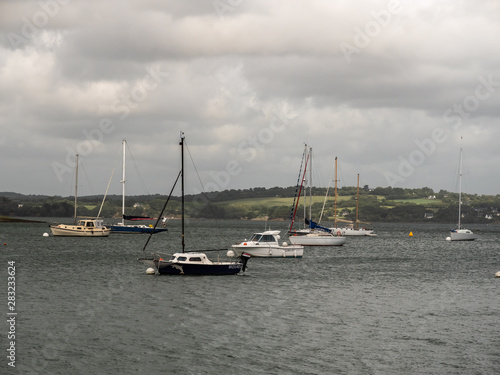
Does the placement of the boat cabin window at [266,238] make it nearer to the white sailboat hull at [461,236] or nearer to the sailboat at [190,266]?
the sailboat at [190,266]

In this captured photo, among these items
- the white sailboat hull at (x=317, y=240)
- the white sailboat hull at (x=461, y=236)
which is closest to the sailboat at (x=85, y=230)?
the white sailboat hull at (x=317, y=240)

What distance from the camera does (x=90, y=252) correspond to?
325 ft

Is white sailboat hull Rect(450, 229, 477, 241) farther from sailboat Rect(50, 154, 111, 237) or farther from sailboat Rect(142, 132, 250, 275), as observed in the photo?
sailboat Rect(142, 132, 250, 275)

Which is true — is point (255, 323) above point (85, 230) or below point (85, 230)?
below

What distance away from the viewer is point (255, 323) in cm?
4094

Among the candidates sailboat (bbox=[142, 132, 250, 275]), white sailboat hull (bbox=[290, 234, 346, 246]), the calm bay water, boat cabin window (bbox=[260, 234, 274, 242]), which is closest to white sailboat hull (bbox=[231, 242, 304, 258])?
boat cabin window (bbox=[260, 234, 274, 242])

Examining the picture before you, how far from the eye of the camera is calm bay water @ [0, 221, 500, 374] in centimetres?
3141

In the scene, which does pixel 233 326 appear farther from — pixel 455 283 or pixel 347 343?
pixel 455 283

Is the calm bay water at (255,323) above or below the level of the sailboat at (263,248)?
below

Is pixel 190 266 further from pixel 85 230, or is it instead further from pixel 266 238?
pixel 85 230

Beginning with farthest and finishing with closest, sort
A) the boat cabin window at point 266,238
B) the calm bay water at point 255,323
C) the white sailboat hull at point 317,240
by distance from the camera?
the white sailboat hull at point 317,240, the boat cabin window at point 266,238, the calm bay water at point 255,323

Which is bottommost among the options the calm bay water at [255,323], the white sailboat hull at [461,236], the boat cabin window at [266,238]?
the calm bay water at [255,323]

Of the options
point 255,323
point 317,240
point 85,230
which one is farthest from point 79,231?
point 255,323

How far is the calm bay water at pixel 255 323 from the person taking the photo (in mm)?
31406
